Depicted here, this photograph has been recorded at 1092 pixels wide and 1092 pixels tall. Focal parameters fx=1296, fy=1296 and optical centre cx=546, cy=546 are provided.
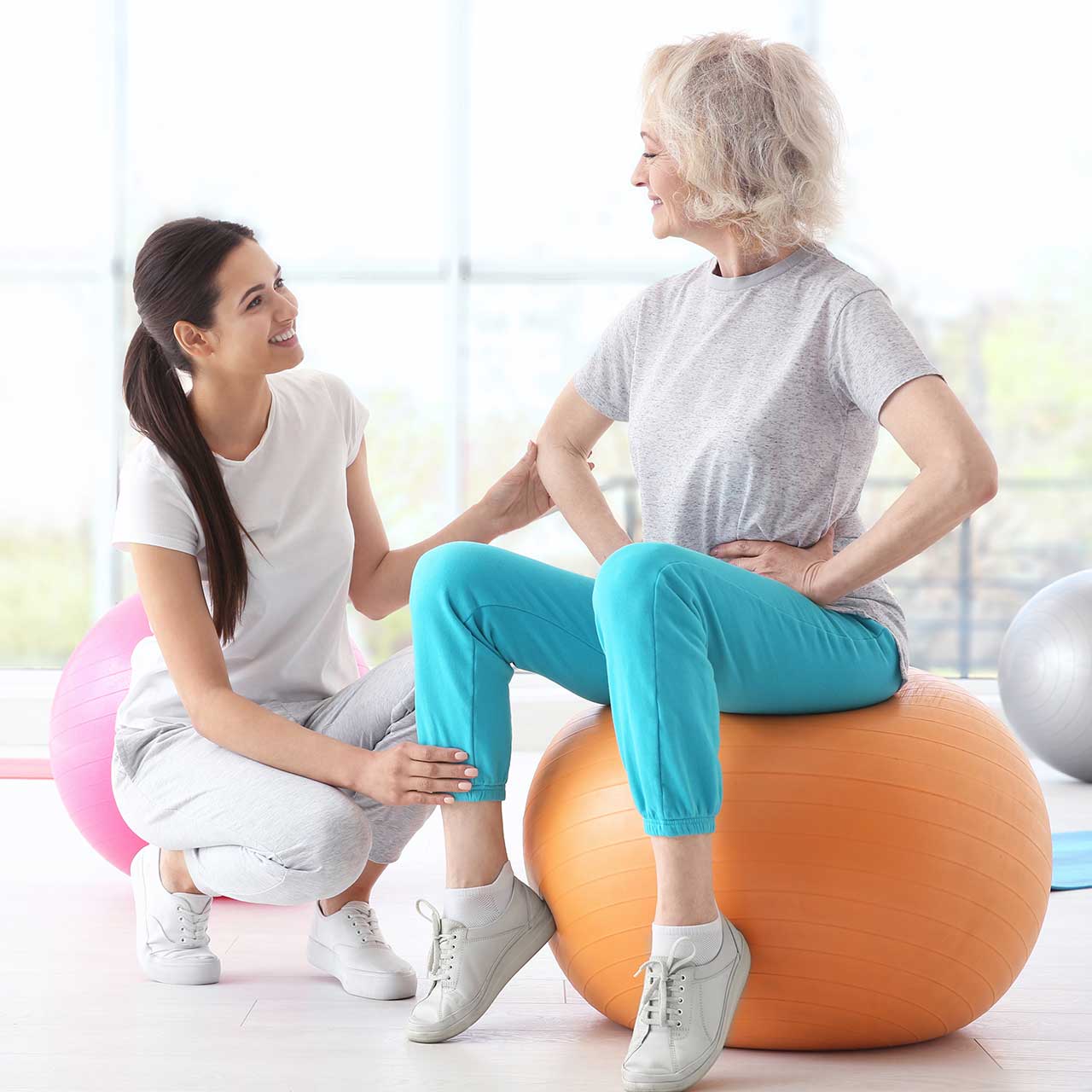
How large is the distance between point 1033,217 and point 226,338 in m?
3.48

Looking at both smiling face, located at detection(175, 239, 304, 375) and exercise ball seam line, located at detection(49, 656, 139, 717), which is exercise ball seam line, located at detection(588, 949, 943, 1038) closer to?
smiling face, located at detection(175, 239, 304, 375)

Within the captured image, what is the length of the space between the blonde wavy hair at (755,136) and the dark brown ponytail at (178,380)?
2.33 ft

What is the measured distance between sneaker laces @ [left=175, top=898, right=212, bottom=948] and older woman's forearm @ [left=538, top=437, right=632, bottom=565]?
2.58 feet

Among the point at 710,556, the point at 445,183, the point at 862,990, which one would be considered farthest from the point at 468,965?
the point at 445,183

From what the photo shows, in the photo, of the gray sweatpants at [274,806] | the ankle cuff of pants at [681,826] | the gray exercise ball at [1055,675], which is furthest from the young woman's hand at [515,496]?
the gray exercise ball at [1055,675]

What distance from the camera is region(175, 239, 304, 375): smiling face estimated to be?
1916 mm

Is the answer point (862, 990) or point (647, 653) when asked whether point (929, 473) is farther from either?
point (862, 990)

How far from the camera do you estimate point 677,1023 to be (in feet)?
4.70

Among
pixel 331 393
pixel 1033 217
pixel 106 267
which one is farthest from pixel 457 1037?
pixel 1033 217

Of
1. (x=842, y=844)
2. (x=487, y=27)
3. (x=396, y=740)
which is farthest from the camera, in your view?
(x=487, y=27)

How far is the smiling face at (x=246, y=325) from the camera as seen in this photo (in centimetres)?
192

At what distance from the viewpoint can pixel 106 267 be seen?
4.40 metres

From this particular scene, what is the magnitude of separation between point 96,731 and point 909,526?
1492 millimetres

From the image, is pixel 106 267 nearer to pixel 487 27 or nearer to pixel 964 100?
pixel 487 27
